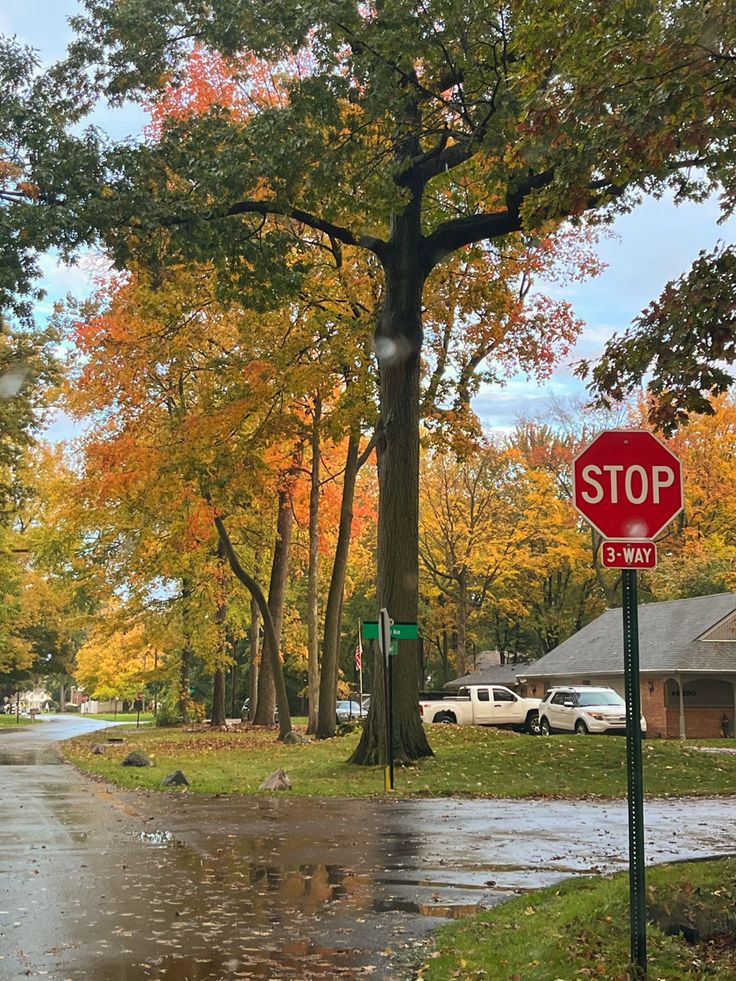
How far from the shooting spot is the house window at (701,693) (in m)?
40.7

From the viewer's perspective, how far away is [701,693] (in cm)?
4088

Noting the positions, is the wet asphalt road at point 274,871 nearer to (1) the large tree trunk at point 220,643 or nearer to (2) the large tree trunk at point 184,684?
(1) the large tree trunk at point 220,643

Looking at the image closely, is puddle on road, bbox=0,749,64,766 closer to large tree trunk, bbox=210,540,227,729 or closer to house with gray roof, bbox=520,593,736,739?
large tree trunk, bbox=210,540,227,729

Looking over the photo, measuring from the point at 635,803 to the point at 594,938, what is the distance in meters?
1.17

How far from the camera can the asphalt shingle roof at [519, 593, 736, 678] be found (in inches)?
1543

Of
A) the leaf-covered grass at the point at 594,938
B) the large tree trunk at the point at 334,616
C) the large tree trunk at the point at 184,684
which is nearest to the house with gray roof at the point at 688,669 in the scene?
the large tree trunk at the point at 334,616

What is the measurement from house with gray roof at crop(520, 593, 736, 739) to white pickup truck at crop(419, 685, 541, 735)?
14.2ft

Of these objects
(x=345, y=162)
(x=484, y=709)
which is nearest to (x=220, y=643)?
(x=484, y=709)

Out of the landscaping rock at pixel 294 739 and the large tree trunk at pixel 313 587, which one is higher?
the large tree trunk at pixel 313 587

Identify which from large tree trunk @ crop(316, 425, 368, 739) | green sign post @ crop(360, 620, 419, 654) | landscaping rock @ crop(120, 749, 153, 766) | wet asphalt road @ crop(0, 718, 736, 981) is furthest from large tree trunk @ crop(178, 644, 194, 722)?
green sign post @ crop(360, 620, 419, 654)

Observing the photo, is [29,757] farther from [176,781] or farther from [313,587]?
[176,781]

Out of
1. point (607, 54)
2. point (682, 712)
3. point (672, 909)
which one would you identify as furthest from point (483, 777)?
point (682, 712)

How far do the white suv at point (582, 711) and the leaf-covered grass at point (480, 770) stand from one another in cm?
1048

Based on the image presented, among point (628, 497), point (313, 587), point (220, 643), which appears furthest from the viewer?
point (220, 643)
